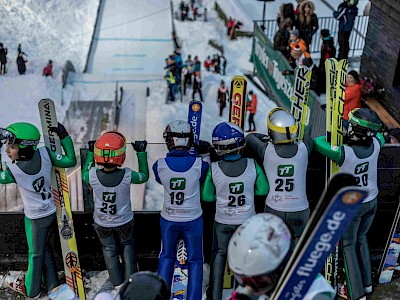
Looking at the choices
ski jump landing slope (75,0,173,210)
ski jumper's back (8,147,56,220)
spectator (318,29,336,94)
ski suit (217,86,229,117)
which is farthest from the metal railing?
ski jumper's back (8,147,56,220)

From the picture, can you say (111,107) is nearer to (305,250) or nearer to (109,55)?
(109,55)

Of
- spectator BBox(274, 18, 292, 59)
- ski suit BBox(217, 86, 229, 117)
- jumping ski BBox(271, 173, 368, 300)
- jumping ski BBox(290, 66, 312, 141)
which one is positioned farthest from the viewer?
ski suit BBox(217, 86, 229, 117)

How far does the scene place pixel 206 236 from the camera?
6.70m

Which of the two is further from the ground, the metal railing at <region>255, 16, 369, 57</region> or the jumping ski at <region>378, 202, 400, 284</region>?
the metal railing at <region>255, 16, 369, 57</region>

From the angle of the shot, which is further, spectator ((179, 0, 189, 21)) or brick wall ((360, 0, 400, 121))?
spectator ((179, 0, 189, 21))

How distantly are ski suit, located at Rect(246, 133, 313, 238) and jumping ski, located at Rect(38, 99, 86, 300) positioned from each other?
2.12 meters

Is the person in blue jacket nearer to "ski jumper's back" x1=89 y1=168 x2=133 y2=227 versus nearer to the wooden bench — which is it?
"ski jumper's back" x1=89 y1=168 x2=133 y2=227

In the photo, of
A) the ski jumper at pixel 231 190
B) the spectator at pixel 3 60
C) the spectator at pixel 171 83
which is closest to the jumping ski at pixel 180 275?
the ski jumper at pixel 231 190

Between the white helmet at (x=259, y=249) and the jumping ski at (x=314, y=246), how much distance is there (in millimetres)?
203

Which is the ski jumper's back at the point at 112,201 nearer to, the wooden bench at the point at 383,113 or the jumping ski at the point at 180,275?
the jumping ski at the point at 180,275

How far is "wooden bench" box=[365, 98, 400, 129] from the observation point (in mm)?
10812

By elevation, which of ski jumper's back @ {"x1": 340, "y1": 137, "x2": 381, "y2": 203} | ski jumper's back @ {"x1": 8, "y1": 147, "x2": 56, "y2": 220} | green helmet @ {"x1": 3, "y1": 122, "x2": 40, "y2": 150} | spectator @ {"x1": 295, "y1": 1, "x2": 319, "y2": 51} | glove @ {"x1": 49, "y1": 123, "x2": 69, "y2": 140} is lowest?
ski jumper's back @ {"x1": 8, "y1": 147, "x2": 56, "y2": 220}

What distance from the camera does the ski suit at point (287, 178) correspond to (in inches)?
218

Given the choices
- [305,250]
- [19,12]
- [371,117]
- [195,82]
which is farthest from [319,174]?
[19,12]
